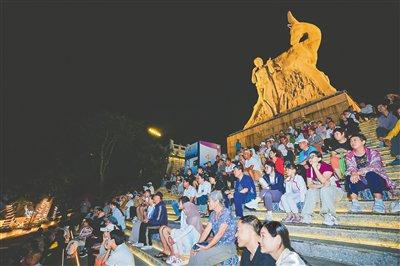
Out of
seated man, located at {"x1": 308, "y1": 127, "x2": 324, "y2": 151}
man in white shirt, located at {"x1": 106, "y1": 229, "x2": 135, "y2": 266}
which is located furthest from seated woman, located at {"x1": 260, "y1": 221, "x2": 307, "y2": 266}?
seated man, located at {"x1": 308, "y1": 127, "x2": 324, "y2": 151}

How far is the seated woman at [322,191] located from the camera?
16.1ft

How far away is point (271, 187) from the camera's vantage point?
265 inches

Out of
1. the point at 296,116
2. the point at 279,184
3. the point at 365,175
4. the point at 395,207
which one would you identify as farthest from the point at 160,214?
the point at 296,116

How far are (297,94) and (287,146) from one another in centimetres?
1091

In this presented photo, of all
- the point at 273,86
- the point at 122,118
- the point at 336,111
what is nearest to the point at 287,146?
the point at 336,111

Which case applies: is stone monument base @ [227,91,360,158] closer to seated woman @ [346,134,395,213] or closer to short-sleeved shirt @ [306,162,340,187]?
seated woman @ [346,134,395,213]

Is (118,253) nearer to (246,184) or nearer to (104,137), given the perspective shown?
(246,184)

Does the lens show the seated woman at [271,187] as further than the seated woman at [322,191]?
Yes

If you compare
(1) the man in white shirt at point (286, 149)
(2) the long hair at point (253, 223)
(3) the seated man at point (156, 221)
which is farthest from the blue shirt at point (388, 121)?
(3) the seated man at point (156, 221)

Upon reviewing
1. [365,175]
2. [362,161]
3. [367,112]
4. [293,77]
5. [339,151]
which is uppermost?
[293,77]

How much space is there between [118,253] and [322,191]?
383 centimetres

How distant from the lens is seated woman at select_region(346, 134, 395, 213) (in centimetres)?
466

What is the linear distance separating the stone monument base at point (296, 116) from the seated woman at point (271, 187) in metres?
11.2

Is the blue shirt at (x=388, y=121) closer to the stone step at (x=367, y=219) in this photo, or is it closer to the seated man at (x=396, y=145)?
the seated man at (x=396, y=145)
